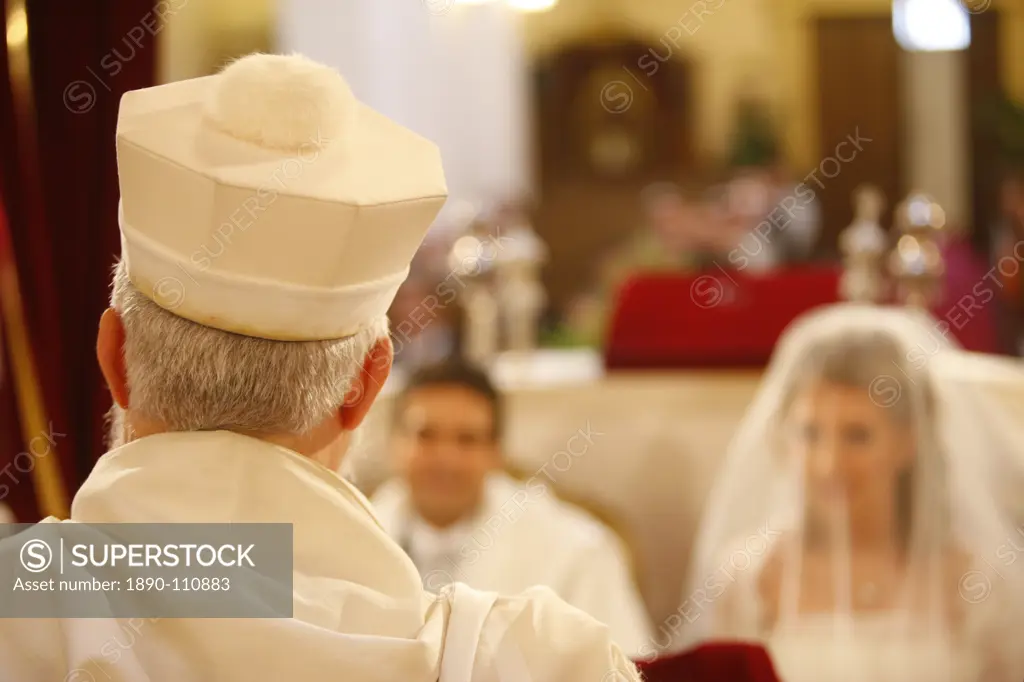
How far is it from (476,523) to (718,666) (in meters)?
1.81

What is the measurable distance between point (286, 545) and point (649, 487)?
2415mm

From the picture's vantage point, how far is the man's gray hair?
962 mm

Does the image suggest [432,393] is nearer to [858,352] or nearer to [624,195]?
[858,352]

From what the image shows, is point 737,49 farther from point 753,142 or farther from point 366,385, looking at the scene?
point 366,385

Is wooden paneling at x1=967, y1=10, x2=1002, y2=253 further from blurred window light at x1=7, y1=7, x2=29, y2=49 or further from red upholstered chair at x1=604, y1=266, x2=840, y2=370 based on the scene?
blurred window light at x1=7, y1=7, x2=29, y2=49

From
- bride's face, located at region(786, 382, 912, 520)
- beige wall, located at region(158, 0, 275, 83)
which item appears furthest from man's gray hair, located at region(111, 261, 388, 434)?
beige wall, located at region(158, 0, 275, 83)

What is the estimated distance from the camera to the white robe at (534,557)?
280cm

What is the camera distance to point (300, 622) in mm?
915

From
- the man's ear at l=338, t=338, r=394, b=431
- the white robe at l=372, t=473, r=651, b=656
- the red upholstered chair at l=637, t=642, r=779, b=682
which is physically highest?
the man's ear at l=338, t=338, r=394, b=431

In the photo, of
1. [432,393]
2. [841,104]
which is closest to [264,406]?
[432,393]

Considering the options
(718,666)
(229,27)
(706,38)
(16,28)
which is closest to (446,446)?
(16,28)

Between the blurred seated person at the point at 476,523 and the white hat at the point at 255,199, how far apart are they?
6.07 ft

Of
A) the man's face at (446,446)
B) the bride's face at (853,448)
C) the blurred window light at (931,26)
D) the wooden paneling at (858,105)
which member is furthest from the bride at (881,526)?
the blurred window light at (931,26)
